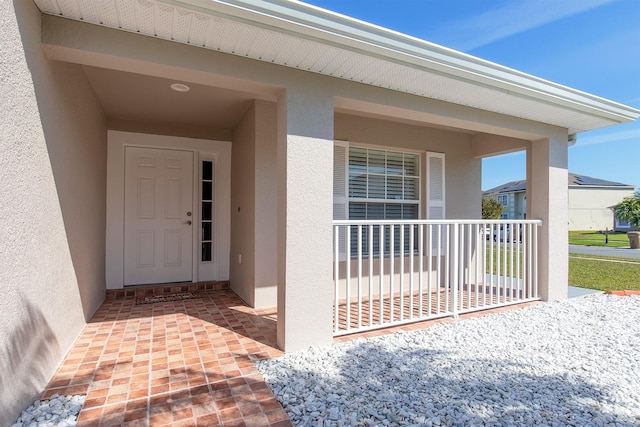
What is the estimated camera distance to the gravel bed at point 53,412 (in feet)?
6.17

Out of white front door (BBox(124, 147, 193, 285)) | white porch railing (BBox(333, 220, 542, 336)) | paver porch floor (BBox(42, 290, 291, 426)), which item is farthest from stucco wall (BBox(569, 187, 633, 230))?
paver porch floor (BBox(42, 290, 291, 426))

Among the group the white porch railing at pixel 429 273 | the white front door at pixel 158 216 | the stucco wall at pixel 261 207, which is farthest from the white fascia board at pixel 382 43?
the white front door at pixel 158 216

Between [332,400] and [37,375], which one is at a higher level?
[37,375]

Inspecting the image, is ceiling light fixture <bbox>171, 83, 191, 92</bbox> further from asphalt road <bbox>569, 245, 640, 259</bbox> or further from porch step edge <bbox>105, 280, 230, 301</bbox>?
asphalt road <bbox>569, 245, 640, 259</bbox>

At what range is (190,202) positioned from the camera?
5387 millimetres

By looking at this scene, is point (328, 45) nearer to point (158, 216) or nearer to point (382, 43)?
point (382, 43)

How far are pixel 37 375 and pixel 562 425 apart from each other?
3.46 metres

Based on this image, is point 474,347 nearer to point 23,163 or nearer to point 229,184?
point 23,163

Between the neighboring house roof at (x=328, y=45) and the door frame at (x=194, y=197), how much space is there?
2.85 m

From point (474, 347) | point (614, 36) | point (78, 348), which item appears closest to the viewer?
point (78, 348)

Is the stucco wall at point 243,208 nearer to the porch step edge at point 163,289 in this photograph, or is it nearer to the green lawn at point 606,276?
the porch step edge at point 163,289

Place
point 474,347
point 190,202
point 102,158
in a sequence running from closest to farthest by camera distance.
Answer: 1. point 474,347
2. point 102,158
3. point 190,202

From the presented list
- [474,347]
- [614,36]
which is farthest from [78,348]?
[614,36]

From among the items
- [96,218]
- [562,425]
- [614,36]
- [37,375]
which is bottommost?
[562,425]
